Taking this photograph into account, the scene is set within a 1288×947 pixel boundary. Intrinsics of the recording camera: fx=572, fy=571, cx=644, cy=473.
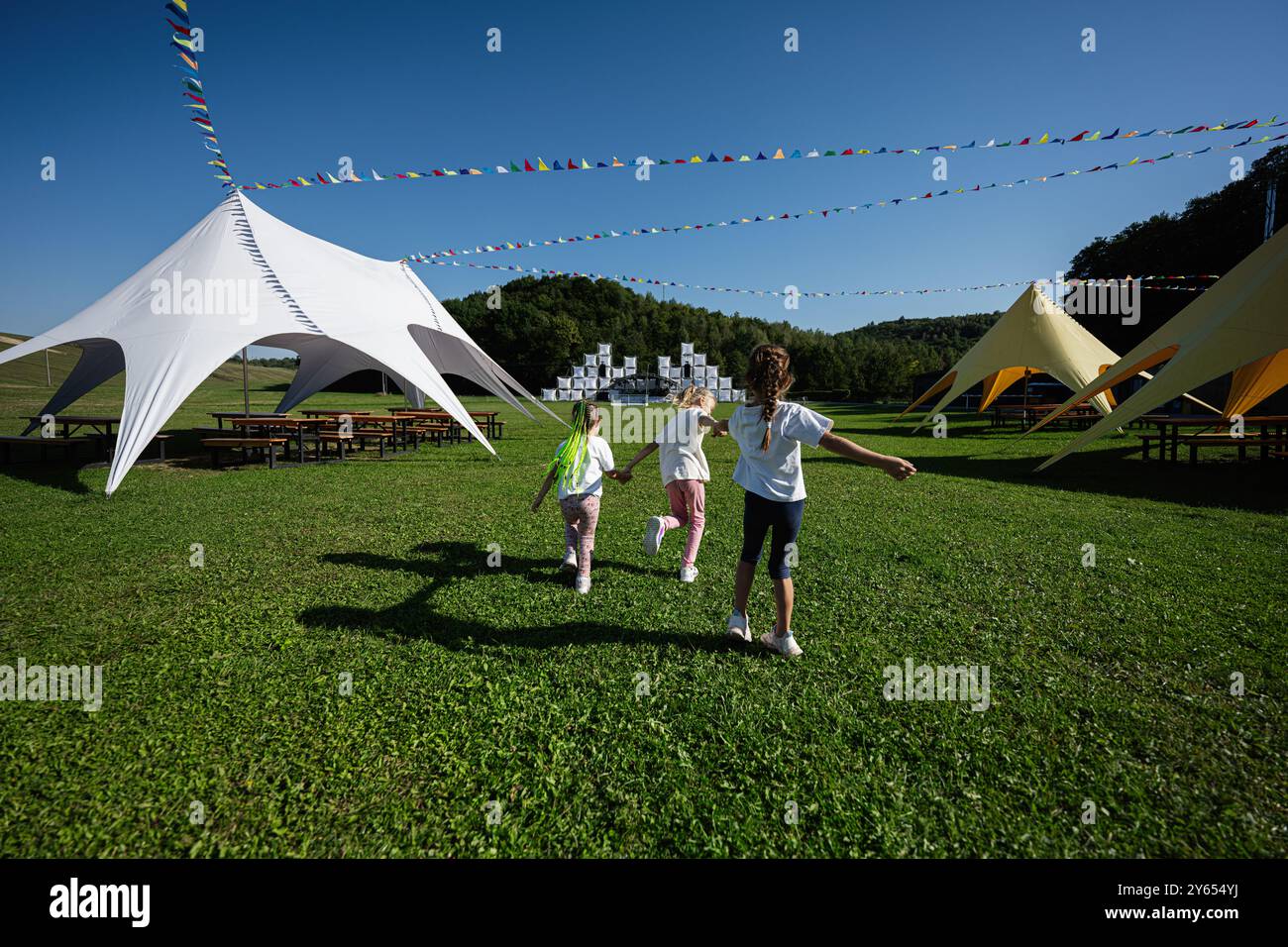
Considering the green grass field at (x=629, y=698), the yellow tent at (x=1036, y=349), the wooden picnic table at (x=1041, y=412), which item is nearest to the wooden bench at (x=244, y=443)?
the green grass field at (x=629, y=698)

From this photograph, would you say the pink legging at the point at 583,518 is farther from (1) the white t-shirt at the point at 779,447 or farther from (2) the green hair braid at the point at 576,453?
(1) the white t-shirt at the point at 779,447

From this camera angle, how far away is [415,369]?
10.0 m

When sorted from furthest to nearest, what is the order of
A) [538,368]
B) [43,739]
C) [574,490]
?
[538,368] → [574,490] → [43,739]

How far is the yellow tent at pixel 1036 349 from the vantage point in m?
15.9

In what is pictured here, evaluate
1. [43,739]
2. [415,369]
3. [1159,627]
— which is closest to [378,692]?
[43,739]

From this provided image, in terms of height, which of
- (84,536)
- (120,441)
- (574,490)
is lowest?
(84,536)

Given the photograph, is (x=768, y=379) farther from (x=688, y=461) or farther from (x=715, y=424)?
(x=688, y=461)

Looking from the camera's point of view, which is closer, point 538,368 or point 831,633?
point 831,633

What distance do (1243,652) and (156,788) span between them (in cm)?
557
